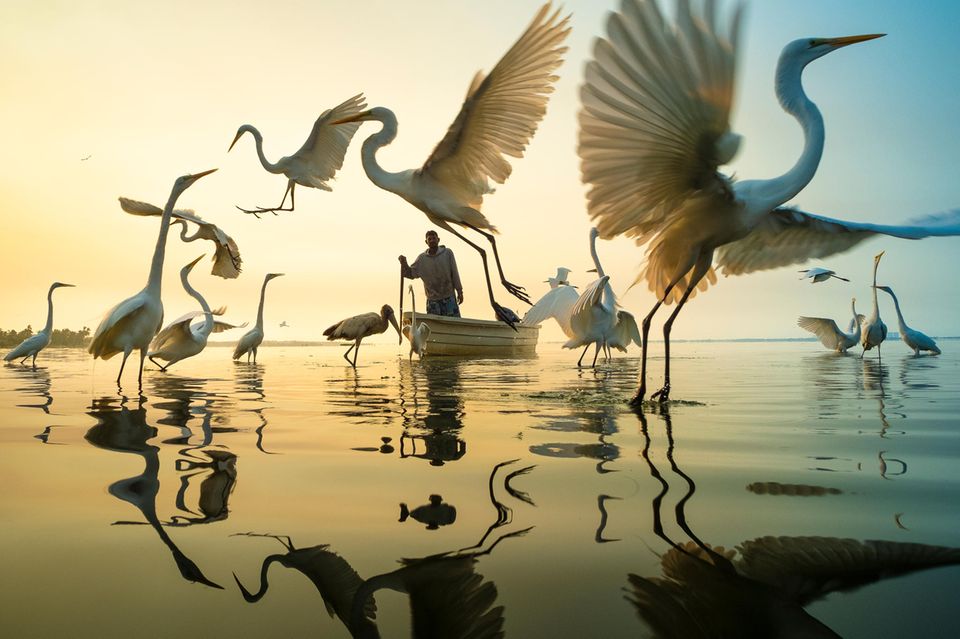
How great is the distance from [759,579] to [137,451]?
267 centimetres

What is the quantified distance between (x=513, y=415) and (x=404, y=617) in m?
3.27

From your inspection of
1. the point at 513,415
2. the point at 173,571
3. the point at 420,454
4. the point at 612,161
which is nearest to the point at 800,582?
the point at 173,571

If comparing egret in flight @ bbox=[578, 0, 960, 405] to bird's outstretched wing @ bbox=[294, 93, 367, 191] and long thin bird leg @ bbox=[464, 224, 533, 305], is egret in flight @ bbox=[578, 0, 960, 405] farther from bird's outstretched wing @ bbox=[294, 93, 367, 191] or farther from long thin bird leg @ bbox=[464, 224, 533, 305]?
bird's outstretched wing @ bbox=[294, 93, 367, 191]

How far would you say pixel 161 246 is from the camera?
791 centimetres

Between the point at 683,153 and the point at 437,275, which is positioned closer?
the point at 683,153

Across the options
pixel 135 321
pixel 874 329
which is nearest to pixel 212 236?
pixel 135 321

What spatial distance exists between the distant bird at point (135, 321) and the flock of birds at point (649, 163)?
1cm

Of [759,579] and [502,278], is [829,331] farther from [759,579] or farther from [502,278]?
[759,579]

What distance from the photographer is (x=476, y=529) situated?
1.82 meters

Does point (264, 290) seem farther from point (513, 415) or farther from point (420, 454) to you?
point (420, 454)

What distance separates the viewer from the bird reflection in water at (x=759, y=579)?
1.25 metres

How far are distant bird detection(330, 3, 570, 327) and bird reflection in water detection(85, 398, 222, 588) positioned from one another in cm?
401

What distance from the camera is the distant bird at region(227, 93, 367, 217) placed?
11.2m

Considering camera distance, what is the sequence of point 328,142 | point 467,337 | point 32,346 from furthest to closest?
point 467,337 < point 32,346 < point 328,142
